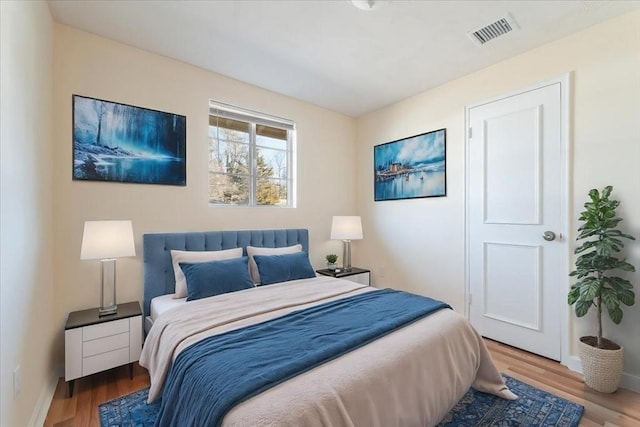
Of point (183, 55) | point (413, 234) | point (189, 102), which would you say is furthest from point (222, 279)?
point (413, 234)

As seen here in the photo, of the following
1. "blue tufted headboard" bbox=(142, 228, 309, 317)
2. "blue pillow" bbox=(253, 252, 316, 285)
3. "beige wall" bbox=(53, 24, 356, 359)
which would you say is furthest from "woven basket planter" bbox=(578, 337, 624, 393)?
"blue tufted headboard" bbox=(142, 228, 309, 317)

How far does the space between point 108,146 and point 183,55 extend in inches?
42.6

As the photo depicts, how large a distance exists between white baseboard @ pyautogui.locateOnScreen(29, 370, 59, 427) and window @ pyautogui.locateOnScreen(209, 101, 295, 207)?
1835 millimetres

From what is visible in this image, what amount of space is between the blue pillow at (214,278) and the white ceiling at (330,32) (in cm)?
193

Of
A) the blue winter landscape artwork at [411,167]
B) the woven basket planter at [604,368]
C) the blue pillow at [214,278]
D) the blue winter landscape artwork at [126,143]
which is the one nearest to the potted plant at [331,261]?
the blue winter landscape artwork at [411,167]

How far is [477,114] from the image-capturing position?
3.03 metres

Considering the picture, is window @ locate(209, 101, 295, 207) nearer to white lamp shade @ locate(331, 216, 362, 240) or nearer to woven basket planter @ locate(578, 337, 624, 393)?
white lamp shade @ locate(331, 216, 362, 240)

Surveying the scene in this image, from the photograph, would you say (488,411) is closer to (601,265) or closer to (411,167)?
(601,265)

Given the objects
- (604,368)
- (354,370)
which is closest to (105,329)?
(354,370)

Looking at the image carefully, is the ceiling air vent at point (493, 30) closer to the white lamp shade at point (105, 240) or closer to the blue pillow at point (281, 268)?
the blue pillow at point (281, 268)

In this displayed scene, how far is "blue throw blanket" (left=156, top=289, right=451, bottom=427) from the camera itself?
1.12m

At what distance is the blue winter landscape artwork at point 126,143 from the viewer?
7.73ft

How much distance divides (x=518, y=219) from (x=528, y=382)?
137 cm

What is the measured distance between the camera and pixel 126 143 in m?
2.54
